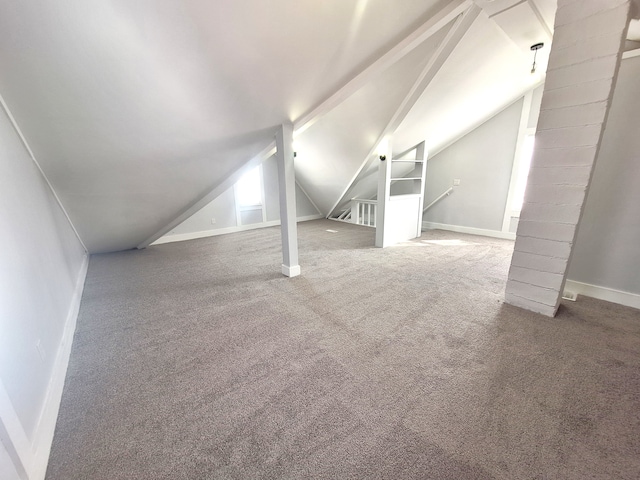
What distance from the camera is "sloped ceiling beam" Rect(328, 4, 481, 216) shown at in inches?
87.2

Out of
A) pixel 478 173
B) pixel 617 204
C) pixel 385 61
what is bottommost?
pixel 617 204

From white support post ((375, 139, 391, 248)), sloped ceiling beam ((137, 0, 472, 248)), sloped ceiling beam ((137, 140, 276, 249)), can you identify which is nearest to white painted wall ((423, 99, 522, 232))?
white support post ((375, 139, 391, 248))

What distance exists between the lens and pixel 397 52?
86.2 inches

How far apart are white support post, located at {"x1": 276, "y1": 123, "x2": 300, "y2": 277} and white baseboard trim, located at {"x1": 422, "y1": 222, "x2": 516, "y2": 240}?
3737mm

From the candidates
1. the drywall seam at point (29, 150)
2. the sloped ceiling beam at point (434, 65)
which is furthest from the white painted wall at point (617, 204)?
the drywall seam at point (29, 150)

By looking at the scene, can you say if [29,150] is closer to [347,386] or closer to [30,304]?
[30,304]

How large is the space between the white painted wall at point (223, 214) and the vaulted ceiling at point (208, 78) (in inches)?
49.2

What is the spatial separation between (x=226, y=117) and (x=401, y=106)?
85.6 inches

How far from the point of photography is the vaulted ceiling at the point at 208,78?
1.33 meters

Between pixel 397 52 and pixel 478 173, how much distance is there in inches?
139

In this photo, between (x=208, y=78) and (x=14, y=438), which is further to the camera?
(x=208, y=78)

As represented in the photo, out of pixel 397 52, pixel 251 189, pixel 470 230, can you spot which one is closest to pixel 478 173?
pixel 470 230

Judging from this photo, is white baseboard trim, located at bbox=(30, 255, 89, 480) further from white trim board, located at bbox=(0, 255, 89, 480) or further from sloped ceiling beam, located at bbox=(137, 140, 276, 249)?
sloped ceiling beam, located at bbox=(137, 140, 276, 249)

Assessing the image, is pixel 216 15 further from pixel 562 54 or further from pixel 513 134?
pixel 513 134
